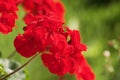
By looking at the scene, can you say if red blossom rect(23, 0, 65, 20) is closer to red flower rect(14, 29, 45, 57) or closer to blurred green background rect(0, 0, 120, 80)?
red flower rect(14, 29, 45, 57)

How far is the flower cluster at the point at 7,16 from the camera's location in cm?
166

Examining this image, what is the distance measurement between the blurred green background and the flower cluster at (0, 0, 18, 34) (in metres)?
1.52

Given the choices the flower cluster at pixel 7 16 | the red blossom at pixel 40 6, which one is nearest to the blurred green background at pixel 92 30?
the red blossom at pixel 40 6

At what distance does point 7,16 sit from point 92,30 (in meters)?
2.53

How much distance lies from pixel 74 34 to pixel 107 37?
2454mm

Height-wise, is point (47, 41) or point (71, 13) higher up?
point (71, 13)

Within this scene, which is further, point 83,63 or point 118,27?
point 118,27

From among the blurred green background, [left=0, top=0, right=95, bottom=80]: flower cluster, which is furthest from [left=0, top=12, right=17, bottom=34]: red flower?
the blurred green background

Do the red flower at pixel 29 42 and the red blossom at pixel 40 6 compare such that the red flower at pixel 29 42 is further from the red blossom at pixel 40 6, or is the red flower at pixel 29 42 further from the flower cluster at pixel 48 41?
the red blossom at pixel 40 6

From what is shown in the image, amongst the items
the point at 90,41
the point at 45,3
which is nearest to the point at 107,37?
the point at 90,41

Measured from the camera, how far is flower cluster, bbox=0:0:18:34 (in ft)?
5.44

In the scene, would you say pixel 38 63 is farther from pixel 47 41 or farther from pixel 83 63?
pixel 47 41

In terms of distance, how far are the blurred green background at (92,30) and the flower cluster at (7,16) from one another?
152 centimetres

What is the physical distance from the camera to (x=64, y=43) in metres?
1.61
